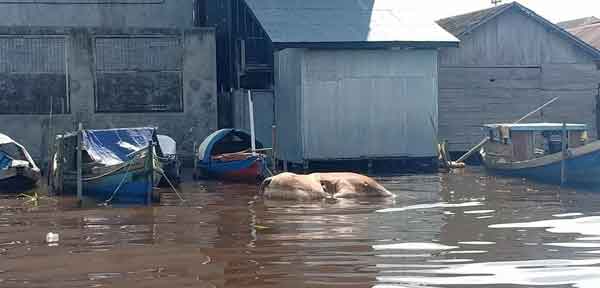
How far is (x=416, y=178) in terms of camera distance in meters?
23.1

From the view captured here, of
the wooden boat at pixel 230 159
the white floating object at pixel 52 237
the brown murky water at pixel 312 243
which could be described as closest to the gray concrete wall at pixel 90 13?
the wooden boat at pixel 230 159

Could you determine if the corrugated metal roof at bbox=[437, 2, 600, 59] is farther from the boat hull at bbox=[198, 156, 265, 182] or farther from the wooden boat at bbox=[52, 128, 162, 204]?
the wooden boat at bbox=[52, 128, 162, 204]

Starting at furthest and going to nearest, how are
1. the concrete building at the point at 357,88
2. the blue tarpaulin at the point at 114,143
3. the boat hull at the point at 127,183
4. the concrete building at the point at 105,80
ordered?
the concrete building at the point at 105,80 → the concrete building at the point at 357,88 → the blue tarpaulin at the point at 114,143 → the boat hull at the point at 127,183

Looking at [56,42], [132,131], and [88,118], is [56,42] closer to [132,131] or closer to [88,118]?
[88,118]

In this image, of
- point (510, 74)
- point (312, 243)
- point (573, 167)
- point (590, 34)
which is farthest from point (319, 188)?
point (590, 34)

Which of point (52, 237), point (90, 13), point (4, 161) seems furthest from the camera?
→ point (90, 13)

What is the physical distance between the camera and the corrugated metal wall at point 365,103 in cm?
2439

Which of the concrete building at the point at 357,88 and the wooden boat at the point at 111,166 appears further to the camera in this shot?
the concrete building at the point at 357,88

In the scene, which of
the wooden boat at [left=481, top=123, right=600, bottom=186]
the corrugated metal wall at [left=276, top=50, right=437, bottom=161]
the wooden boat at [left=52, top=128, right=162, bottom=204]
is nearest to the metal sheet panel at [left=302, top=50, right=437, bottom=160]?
the corrugated metal wall at [left=276, top=50, right=437, bottom=161]

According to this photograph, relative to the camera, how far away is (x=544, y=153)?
22.9 m

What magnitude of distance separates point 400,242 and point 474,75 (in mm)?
16783

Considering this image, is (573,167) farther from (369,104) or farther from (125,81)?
(125,81)

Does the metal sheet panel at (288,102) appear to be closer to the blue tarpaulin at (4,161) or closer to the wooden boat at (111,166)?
the wooden boat at (111,166)

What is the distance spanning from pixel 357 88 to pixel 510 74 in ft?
19.4
